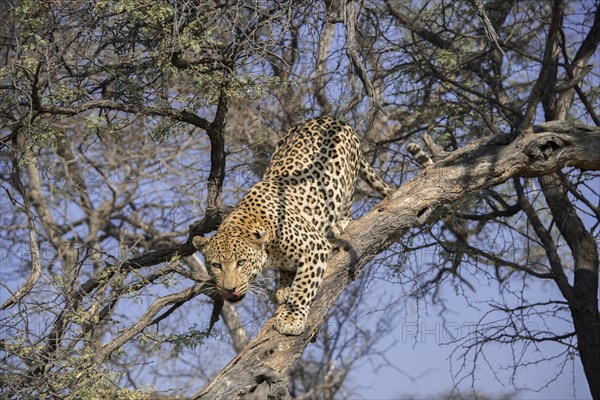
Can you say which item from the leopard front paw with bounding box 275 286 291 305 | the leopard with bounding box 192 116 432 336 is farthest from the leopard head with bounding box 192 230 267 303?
the leopard front paw with bounding box 275 286 291 305

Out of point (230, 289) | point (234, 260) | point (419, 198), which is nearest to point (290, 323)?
point (230, 289)

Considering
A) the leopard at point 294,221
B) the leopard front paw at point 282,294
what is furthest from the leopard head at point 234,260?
the leopard front paw at point 282,294

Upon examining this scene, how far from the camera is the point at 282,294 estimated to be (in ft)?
25.8

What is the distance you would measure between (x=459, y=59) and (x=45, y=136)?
5556 millimetres

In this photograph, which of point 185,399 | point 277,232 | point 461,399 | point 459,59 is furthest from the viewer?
point 185,399

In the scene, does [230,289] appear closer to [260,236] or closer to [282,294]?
[260,236]

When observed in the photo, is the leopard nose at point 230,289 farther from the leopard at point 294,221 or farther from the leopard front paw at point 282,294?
the leopard front paw at point 282,294

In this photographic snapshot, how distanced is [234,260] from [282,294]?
69cm

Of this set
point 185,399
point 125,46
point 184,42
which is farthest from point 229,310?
point 184,42

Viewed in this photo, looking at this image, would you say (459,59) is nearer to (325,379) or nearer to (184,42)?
(184,42)

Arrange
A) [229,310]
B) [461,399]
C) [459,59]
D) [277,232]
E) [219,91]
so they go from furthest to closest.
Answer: [229,310] < [459,59] < [461,399] < [219,91] < [277,232]

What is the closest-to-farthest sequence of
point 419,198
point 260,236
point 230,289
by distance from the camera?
1. point 230,289
2. point 260,236
3. point 419,198

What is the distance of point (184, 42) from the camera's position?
7.95 metres

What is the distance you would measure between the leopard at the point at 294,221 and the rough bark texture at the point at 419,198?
0.14 meters
